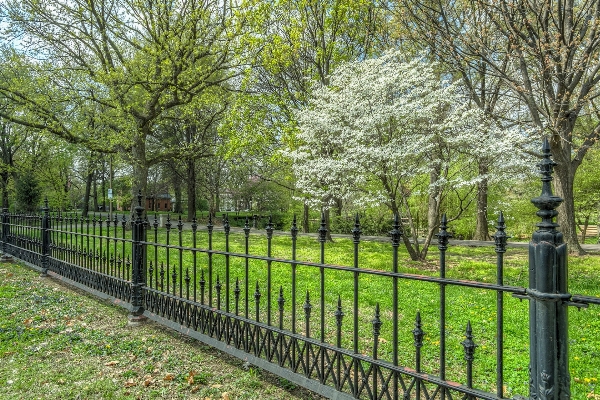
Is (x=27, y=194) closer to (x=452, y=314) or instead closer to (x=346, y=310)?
(x=346, y=310)

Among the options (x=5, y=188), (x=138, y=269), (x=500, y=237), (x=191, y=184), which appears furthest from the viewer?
(x=191, y=184)

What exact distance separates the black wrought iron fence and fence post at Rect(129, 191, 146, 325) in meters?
0.01

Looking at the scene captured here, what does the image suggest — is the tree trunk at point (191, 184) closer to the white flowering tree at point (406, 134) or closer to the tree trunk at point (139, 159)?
the tree trunk at point (139, 159)

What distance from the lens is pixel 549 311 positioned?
1711 millimetres

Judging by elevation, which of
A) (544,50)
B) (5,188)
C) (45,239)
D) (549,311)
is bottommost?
(45,239)

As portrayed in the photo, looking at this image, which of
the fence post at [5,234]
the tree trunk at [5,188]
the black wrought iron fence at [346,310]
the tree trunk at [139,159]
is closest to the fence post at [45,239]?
the black wrought iron fence at [346,310]

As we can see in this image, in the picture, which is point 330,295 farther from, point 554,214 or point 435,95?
point 435,95

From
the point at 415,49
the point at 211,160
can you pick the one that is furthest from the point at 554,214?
the point at 211,160

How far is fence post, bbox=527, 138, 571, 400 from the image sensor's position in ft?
5.57

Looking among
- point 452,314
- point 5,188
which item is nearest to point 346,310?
point 452,314

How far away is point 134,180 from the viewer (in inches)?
614

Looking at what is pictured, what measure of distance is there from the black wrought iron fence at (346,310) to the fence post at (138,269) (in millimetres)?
14

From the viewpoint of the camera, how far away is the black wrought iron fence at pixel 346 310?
69.3 inches

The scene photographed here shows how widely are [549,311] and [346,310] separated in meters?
4.02
